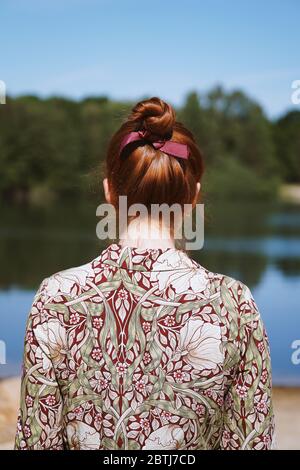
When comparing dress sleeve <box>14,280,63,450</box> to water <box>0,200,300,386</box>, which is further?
water <box>0,200,300,386</box>

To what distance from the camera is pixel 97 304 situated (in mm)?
905

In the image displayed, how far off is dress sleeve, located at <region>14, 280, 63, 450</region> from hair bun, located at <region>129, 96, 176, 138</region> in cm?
23

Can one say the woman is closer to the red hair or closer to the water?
the red hair

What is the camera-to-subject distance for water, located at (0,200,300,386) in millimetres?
8492

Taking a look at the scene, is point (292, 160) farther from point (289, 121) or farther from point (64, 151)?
point (64, 151)

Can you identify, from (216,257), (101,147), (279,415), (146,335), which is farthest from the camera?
(101,147)

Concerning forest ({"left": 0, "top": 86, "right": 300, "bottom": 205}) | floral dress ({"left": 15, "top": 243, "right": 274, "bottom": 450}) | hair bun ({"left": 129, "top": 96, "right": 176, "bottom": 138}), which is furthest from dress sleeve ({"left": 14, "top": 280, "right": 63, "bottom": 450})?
forest ({"left": 0, "top": 86, "right": 300, "bottom": 205})

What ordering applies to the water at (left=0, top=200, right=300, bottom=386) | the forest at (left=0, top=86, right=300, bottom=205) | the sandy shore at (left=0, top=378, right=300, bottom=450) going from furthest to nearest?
the forest at (left=0, top=86, right=300, bottom=205) < the water at (left=0, top=200, right=300, bottom=386) < the sandy shore at (left=0, top=378, right=300, bottom=450)

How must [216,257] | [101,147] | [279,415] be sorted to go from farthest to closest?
[101,147] → [216,257] → [279,415]

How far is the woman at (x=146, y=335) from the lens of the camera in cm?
90

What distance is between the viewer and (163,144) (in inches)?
35.8

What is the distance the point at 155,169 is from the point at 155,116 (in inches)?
3.0

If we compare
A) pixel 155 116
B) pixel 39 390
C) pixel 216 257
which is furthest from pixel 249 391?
pixel 216 257

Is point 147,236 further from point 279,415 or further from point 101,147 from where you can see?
point 101,147
